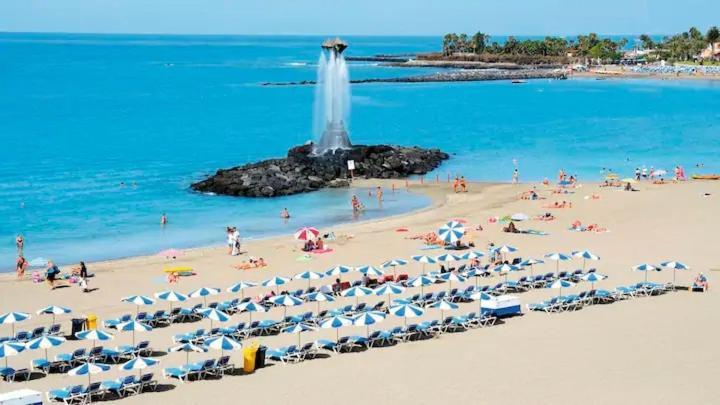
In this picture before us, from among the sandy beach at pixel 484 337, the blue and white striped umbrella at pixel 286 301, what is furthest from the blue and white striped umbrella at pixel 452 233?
the blue and white striped umbrella at pixel 286 301

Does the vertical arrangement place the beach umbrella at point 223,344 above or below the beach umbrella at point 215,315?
above

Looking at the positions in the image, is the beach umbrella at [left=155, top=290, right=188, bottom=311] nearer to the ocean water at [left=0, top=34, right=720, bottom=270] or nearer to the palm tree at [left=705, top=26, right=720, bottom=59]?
the ocean water at [left=0, top=34, right=720, bottom=270]

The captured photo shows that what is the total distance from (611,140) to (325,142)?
30.6 m

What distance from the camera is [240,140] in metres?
83.7

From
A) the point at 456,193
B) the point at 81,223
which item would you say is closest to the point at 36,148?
the point at 81,223

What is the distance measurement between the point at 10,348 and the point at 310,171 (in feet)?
115

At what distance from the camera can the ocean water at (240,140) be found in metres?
46.9

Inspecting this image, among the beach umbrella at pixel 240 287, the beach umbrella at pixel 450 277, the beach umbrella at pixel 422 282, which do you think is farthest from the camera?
the beach umbrella at pixel 450 277

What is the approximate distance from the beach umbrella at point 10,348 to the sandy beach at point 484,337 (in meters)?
0.75

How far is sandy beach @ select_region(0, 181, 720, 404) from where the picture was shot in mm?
21422

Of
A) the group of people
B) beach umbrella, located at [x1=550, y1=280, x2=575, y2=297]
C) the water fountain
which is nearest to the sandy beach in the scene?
the group of people

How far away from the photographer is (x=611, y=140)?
80.8 m

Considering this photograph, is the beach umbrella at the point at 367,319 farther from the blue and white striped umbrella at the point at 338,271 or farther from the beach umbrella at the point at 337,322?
the blue and white striped umbrella at the point at 338,271

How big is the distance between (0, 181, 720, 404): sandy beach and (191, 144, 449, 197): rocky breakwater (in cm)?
1254
